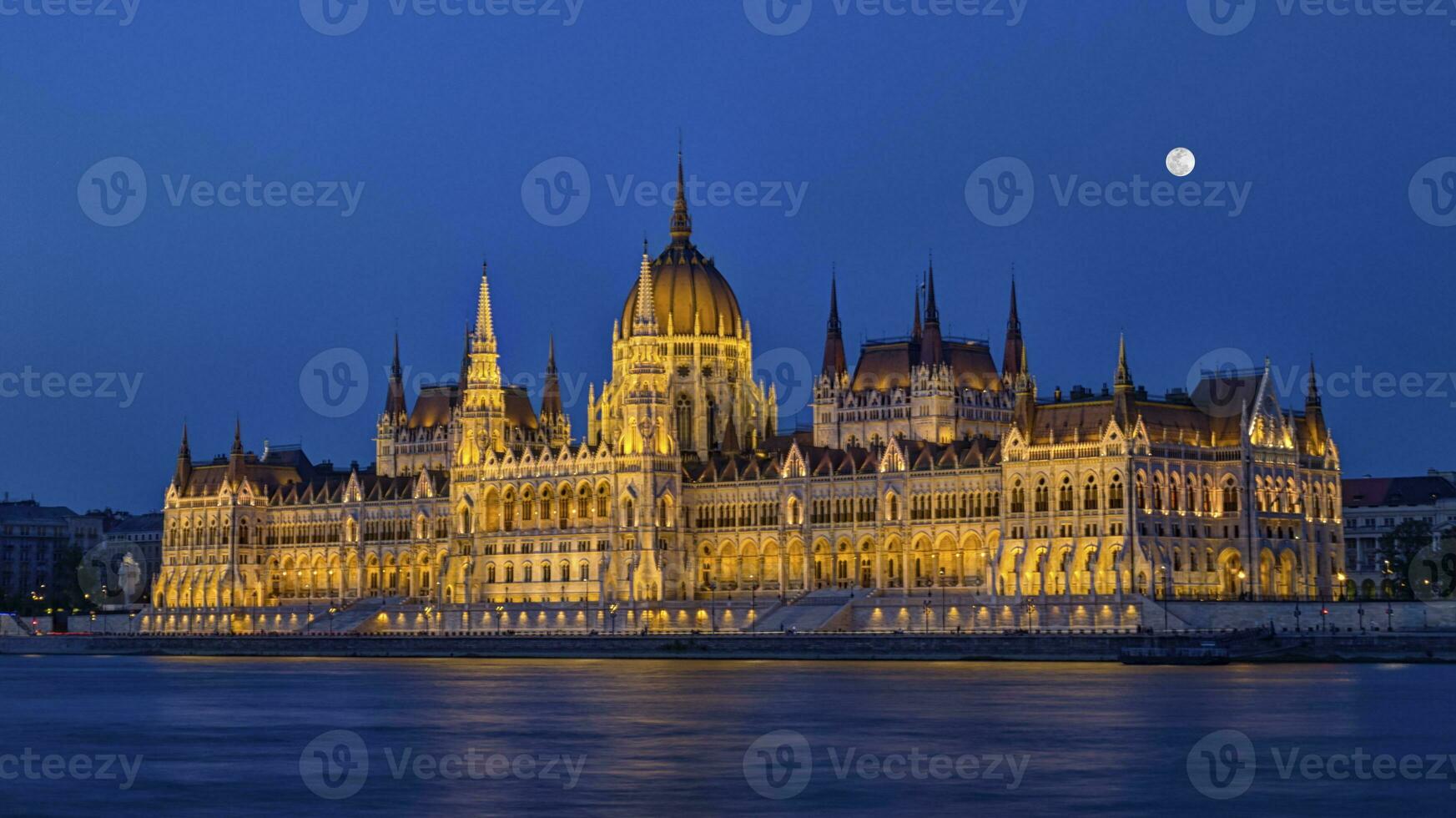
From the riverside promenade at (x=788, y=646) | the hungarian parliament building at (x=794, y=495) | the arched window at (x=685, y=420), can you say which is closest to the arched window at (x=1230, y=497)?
the hungarian parliament building at (x=794, y=495)

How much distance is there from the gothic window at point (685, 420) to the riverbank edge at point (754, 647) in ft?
97.6

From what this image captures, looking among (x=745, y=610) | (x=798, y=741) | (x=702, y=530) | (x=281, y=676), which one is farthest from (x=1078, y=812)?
(x=702, y=530)

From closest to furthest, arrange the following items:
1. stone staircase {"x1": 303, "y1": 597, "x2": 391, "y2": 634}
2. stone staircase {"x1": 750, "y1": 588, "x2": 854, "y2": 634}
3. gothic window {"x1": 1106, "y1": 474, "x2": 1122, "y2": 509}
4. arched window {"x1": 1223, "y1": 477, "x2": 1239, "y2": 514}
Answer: gothic window {"x1": 1106, "y1": 474, "x2": 1122, "y2": 509} → arched window {"x1": 1223, "y1": 477, "x2": 1239, "y2": 514} → stone staircase {"x1": 750, "y1": 588, "x2": 854, "y2": 634} → stone staircase {"x1": 303, "y1": 597, "x2": 391, "y2": 634}

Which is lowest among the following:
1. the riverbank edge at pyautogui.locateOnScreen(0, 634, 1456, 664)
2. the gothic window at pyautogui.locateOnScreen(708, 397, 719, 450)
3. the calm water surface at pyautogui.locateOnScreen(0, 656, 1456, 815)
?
the calm water surface at pyautogui.locateOnScreen(0, 656, 1456, 815)

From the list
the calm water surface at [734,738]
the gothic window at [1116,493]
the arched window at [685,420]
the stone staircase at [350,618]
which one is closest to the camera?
the calm water surface at [734,738]

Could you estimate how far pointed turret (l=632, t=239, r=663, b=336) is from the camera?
174m

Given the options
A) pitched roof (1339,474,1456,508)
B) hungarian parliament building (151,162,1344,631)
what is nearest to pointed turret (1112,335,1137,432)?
hungarian parliament building (151,162,1344,631)

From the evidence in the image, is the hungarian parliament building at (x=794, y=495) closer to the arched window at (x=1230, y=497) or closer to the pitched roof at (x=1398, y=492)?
the arched window at (x=1230, y=497)

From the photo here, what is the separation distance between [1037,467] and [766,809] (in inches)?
3763

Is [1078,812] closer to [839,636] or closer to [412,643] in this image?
[839,636]

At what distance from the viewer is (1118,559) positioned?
140m

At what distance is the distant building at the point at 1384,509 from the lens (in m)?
187

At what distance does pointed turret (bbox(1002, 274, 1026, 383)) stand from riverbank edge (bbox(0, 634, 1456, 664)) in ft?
149

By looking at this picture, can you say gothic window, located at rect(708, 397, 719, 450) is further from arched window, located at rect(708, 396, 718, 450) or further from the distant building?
the distant building
